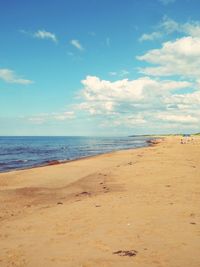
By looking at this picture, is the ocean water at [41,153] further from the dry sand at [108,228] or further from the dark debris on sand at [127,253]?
the dark debris on sand at [127,253]

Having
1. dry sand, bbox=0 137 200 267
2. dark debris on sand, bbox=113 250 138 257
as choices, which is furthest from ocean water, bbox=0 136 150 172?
dark debris on sand, bbox=113 250 138 257

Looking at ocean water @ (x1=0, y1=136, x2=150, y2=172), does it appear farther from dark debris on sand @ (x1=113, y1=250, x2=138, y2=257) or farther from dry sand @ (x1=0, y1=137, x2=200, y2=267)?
dark debris on sand @ (x1=113, y1=250, x2=138, y2=257)

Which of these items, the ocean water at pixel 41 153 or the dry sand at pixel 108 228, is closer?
the dry sand at pixel 108 228

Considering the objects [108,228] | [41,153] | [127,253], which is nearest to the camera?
[127,253]

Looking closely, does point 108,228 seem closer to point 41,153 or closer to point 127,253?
point 127,253

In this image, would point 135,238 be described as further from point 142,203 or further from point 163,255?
point 142,203

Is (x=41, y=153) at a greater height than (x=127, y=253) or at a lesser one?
lesser

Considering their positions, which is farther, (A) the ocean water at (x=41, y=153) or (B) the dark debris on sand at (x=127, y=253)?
(A) the ocean water at (x=41, y=153)

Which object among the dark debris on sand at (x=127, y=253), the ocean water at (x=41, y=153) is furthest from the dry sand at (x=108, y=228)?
the ocean water at (x=41, y=153)

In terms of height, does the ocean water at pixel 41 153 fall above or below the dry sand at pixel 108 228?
below

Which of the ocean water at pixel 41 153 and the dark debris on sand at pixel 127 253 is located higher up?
the dark debris on sand at pixel 127 253

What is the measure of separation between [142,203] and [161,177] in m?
7.42

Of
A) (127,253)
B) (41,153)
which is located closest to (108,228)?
(127,253)

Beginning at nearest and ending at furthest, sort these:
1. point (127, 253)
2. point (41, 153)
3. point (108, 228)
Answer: point (127, 253)
point (108, 228)
point (41, 153)
